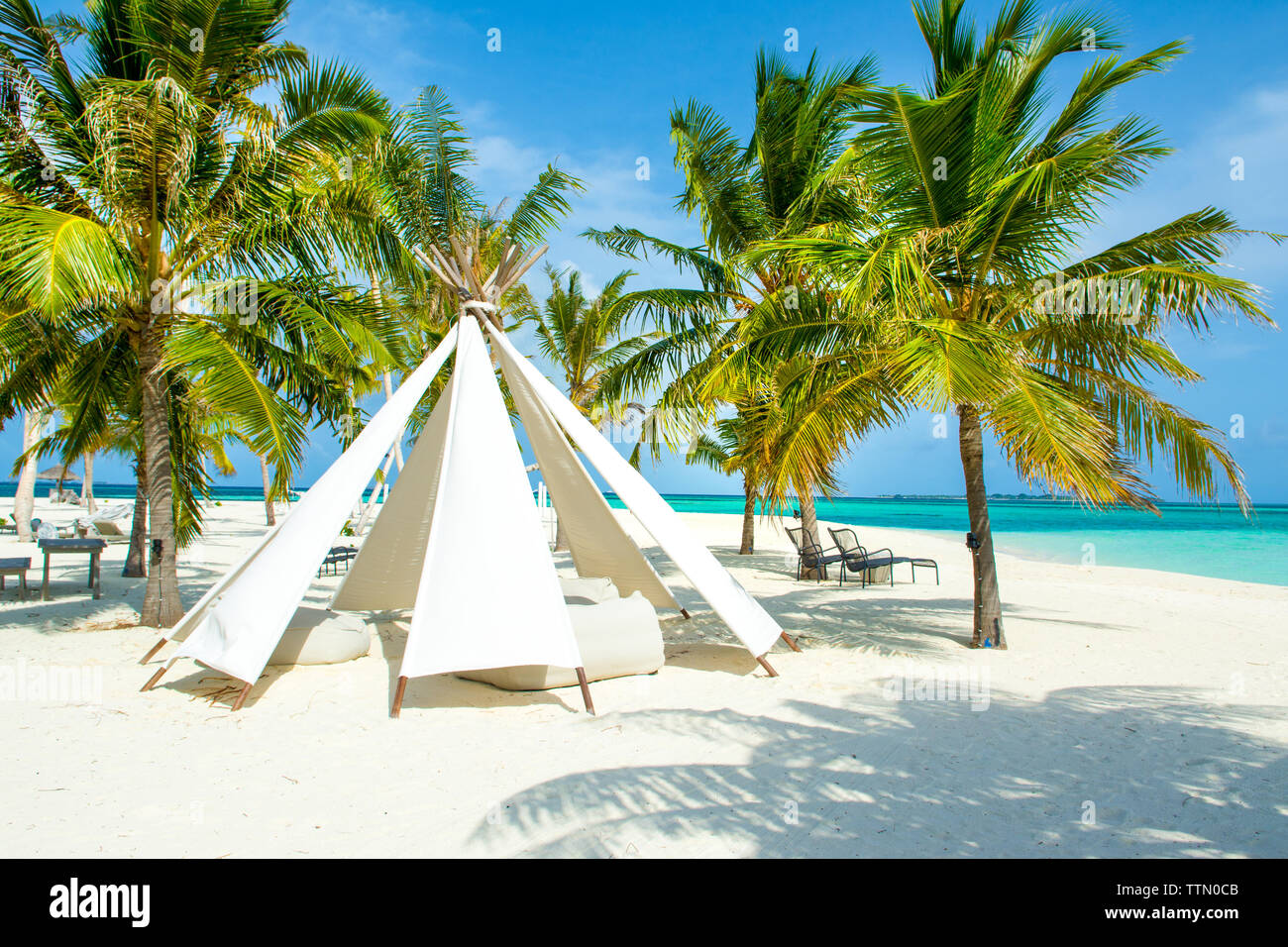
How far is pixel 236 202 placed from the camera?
296 inches

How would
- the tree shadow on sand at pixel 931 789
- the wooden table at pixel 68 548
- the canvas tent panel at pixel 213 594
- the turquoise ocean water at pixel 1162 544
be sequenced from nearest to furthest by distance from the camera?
the tree shadow on sand at pixel 931 789, the canvas tent panel at pixel 213 594, the wooden table at pixel 68 548, the turquoise ocean water at pixel 1162 544

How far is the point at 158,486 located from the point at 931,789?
828cm

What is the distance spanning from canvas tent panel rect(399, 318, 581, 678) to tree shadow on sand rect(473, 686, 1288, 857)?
87 centimetres

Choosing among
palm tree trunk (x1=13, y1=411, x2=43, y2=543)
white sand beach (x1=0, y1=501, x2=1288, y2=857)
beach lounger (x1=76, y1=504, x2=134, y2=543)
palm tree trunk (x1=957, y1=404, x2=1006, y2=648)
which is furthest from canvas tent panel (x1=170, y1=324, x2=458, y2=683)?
palm tree trunk (x1=13, y1=411, x2=43, y2=543)

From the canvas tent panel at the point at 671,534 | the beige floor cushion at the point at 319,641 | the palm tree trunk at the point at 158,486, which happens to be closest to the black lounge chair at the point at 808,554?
the canvas tent panel at the point at 671,534

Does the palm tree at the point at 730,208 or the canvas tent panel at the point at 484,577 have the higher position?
the palm tree at the point at 730,208

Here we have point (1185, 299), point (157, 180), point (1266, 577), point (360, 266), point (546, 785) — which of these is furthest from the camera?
point (1266, 577)

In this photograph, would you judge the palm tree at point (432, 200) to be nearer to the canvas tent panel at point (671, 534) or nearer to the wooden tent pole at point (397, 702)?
the canvas tent panel at point (671, 534)

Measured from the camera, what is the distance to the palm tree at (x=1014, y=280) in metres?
5.62

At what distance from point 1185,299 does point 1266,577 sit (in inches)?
778

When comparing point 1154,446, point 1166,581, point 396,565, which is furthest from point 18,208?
point 1166,581

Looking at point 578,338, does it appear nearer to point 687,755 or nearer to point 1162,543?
point 687,755

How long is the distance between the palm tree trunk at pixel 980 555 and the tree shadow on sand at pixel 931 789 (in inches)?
80.3
